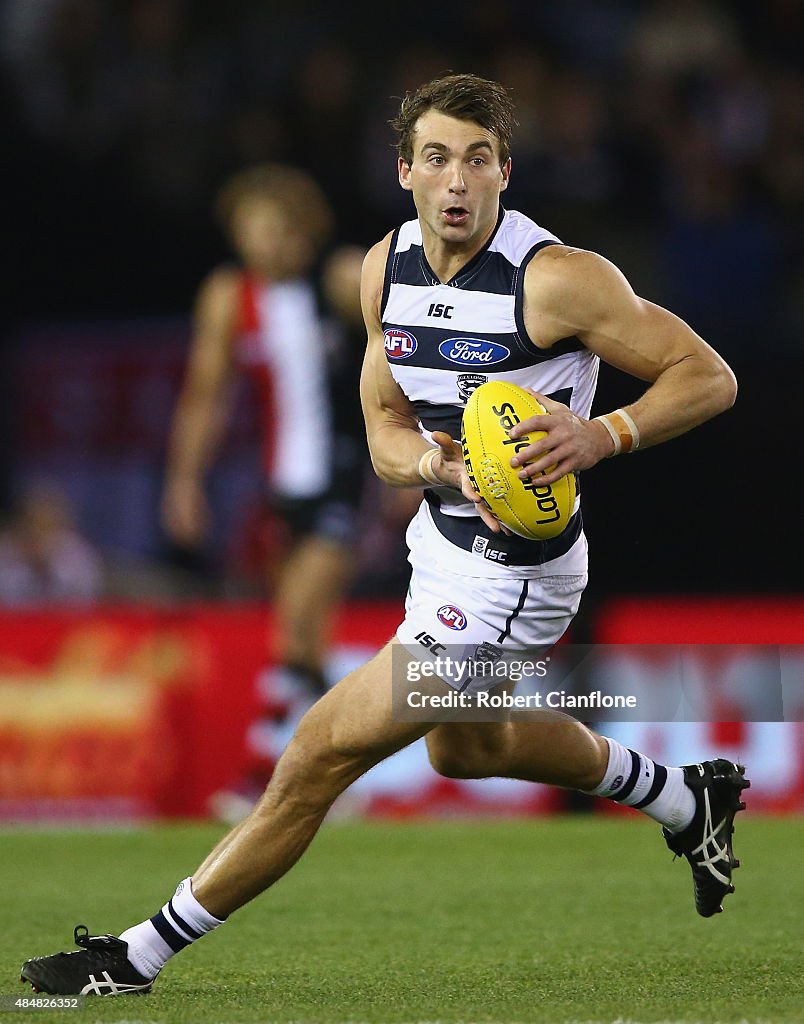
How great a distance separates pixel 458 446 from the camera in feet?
14.5

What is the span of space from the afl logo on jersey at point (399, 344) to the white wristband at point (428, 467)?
0.29 m

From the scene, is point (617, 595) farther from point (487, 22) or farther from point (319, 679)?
point (487, 22)

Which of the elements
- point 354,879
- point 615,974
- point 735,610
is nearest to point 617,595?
point 735,610

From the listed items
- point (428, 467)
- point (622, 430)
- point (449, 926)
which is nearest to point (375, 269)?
point (428, 467)

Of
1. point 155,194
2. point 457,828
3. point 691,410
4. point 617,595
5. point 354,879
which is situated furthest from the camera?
point 155,194

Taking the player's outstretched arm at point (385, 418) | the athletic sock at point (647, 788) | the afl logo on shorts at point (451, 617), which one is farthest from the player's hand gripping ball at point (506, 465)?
the athletic sock at point (647, 788)

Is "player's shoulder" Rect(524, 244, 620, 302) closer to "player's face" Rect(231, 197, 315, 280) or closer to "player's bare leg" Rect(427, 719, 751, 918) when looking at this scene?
"player's bare leg" Rect(427, 719, 751, 918)

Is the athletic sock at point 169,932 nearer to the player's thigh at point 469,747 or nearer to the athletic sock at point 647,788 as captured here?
the player's thigh at point 469,747

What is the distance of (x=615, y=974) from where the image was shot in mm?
4602

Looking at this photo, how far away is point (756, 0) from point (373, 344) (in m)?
10.2

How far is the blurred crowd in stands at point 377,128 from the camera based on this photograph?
41.1ft

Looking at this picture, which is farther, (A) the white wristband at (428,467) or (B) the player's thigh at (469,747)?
(B) the player's thigh at (469,747)

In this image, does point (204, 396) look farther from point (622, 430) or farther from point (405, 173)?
point (622, 430)

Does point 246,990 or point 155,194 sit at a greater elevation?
point 155,194
